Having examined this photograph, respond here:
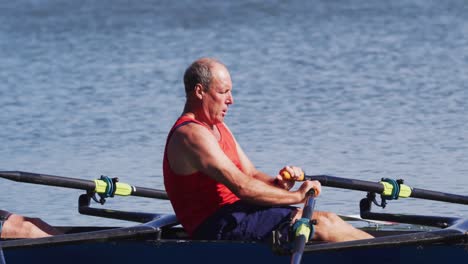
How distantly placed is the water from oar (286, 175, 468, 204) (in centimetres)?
166

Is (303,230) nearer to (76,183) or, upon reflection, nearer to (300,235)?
(300,235)

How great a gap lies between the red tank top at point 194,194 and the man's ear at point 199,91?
139 millimetres

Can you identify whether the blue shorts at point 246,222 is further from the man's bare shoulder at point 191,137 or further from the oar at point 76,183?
the oar at point 76,183

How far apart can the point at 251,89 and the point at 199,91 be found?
938cm

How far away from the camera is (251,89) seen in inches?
659

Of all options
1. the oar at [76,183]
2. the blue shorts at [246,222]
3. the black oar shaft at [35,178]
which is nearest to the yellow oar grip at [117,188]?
the oar at [76,183]

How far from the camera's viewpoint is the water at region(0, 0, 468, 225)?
469 inches

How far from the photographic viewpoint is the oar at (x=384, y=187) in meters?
8.16

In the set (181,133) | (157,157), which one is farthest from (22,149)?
(181,133)

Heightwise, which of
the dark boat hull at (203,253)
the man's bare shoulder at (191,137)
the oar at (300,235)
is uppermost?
Answer: the man's bare shoulder at (191,137)

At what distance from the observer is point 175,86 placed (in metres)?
16.9

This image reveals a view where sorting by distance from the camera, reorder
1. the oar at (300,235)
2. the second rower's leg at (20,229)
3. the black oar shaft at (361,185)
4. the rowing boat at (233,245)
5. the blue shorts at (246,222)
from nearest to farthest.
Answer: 1. the oar at (300,235)
2. the rowing boat at (233,245)
3. the blue shorts at (246,222)
4. the second rower's leg at (20,229)
5. the black oar shaft at (361,185)

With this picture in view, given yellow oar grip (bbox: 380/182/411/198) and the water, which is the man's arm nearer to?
yellow oar grip (bbox: 380/182/411/198)

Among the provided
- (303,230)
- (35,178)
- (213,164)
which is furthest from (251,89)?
(303,230)
